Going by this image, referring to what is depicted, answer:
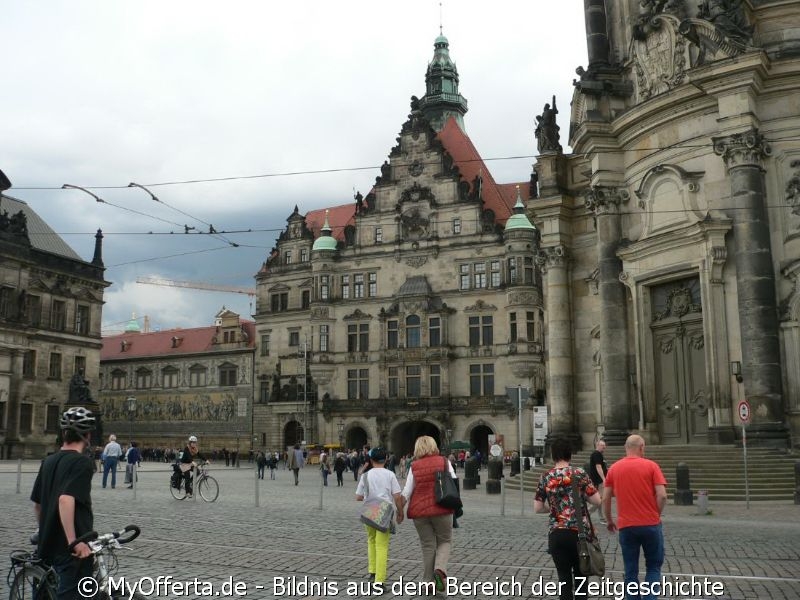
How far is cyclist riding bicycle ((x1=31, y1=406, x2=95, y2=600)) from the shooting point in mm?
5340

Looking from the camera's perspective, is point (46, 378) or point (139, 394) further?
point (139, 394)

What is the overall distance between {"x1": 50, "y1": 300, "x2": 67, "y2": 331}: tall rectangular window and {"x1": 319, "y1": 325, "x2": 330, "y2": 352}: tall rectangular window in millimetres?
18035

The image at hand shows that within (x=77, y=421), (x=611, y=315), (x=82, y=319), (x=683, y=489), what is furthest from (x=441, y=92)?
(x=77, y=421)

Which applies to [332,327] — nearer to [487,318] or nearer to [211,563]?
[487,318]

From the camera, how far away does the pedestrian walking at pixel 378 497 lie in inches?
343

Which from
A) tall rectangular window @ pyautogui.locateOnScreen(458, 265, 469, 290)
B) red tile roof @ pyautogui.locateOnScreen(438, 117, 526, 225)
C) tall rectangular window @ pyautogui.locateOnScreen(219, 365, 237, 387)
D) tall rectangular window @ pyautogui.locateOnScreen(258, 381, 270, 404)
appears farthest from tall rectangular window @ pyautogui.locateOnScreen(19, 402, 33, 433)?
red tile roof @ pyautogui.locateOnScreen(438, 117, 526, 225)

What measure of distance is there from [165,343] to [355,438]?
2424cm

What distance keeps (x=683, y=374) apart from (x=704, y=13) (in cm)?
986

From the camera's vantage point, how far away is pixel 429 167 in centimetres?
6112

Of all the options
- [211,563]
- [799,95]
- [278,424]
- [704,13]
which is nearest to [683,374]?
[799,95]

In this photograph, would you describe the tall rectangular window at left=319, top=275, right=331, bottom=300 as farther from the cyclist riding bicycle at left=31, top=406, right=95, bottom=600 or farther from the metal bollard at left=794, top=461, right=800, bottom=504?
the cyclist riding bicycle at left=31, top=406, right=95, bottom=600

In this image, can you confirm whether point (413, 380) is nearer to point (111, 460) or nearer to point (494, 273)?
point (494, 273)

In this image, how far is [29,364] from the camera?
190 ft

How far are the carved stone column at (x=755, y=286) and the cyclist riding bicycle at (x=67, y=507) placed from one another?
18.8m
